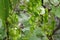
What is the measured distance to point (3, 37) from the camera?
120 cm

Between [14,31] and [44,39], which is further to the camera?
[44,39]

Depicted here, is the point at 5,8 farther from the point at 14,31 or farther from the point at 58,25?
the point at 58,25

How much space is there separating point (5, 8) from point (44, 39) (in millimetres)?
919

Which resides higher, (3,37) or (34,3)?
(34,3)

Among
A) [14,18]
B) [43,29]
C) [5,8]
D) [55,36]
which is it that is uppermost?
[5,8]

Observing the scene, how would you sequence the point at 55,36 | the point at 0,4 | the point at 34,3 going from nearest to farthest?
the point at 0,4
the point at 34,3
the point at 55,36

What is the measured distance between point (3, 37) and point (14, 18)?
14.4 inches

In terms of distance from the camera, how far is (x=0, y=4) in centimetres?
50

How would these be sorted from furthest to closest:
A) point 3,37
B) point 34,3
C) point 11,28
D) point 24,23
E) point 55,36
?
point 55,36 < point 24,23 < point 3,37 < point 11,28 < point 34,3

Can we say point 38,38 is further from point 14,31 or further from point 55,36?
point 14,31

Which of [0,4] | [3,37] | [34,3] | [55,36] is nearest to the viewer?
[0,4]

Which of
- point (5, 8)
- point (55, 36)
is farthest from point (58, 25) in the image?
point (5, 8)

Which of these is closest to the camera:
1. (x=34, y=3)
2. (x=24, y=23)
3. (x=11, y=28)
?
(x=34, y=3)

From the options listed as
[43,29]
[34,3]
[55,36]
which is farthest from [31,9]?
[55,36]
